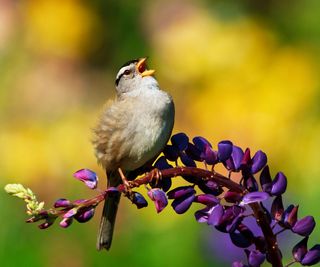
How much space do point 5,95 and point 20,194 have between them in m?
3.07

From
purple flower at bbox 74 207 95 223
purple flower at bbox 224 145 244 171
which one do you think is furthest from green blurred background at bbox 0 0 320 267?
purple flower at bbox 74 207 95 223

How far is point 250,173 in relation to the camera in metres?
1.48

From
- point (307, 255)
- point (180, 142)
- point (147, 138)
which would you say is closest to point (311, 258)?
point (307, 255)

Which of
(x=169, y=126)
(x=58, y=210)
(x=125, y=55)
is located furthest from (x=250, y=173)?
(x=125, y=55)

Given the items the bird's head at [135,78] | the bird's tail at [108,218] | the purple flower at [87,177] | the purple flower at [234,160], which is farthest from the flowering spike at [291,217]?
the bird's head at [135,78]

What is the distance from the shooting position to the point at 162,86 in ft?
14.8

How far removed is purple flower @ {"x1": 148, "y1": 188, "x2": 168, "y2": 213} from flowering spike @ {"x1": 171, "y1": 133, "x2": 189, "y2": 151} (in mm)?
121

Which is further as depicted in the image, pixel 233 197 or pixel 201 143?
pixel 201 143

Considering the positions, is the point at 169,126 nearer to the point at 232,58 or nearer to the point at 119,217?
the point at 119,217

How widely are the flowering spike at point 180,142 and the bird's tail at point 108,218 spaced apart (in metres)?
0.60

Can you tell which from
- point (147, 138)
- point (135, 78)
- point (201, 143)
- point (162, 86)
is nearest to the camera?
point (201, 143)

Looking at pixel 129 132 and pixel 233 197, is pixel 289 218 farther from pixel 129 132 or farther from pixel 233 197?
pixel 129 132

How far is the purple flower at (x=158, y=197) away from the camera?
1479 mm

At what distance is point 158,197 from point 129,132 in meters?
0.92
